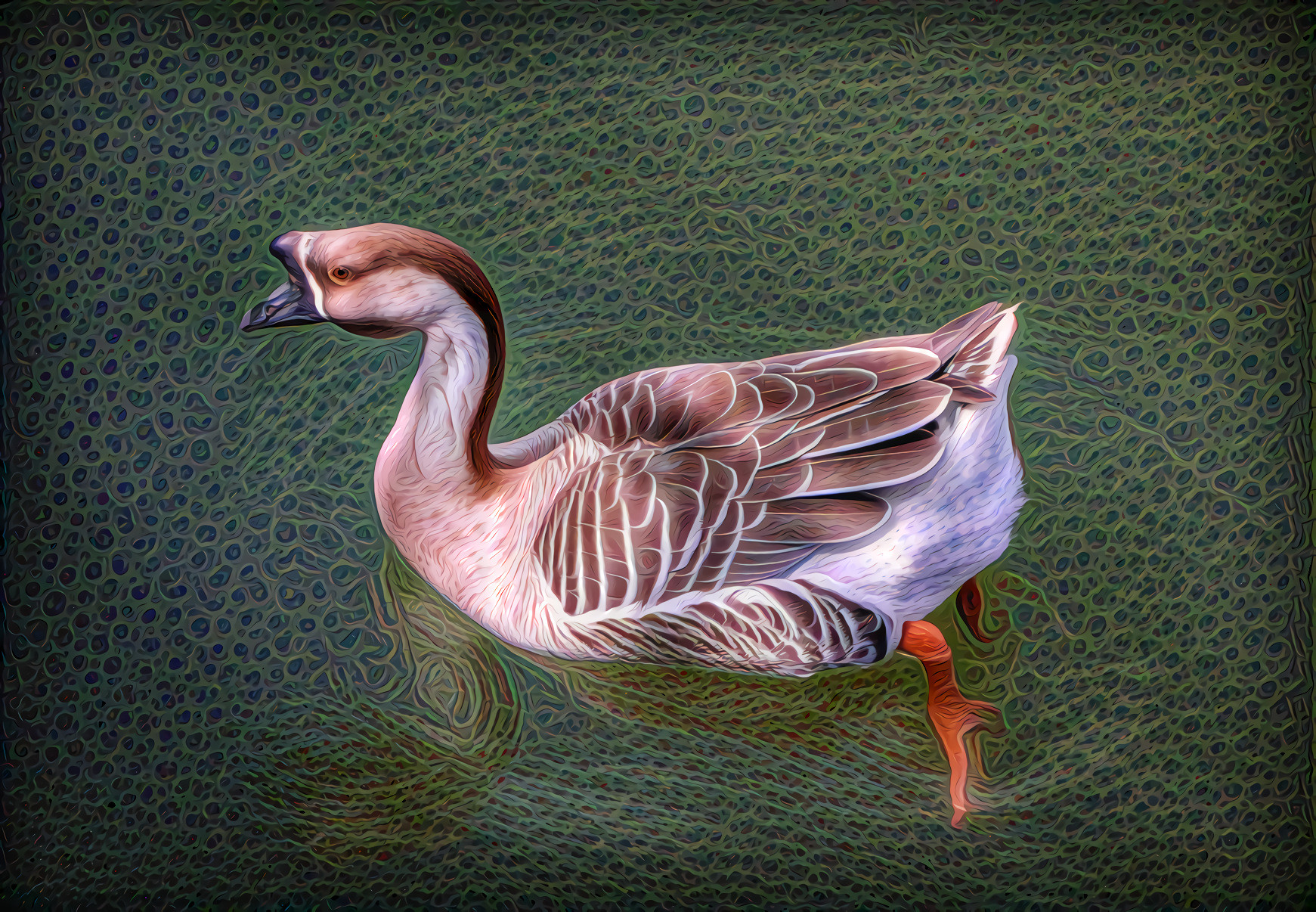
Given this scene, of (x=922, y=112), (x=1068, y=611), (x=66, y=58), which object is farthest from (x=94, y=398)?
(x=1068, y=611)

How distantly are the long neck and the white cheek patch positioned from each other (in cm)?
17

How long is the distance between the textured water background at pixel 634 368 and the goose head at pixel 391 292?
0.16 ft

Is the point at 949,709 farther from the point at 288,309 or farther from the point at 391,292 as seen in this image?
the point at 288,309

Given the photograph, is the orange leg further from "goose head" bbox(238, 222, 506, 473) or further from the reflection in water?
"goose head" bbox(238, 222, 506, 473)

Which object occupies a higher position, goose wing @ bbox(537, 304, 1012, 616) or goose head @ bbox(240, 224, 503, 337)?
goose head @ bbox(240, 224, 503, 337)

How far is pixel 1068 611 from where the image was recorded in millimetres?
1253

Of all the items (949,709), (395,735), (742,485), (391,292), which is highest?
(391,292)

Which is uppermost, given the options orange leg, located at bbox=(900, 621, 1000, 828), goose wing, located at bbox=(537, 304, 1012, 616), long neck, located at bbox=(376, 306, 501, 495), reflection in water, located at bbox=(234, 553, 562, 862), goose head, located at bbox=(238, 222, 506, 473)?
goose head, located at bbox=(238, 222, 506, 473)

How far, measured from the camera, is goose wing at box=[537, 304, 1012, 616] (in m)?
1.18

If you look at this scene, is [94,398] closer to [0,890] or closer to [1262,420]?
[0,890]

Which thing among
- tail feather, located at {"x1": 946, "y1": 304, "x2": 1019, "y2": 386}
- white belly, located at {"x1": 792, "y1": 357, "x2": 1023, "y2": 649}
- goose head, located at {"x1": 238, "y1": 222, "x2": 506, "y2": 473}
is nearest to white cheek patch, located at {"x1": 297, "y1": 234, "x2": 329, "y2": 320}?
goose head, located at {"x1": 238, "y1": 222, "x2": 506, "y2": 473}


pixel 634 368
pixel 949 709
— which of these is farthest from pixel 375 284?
pixel 949 709

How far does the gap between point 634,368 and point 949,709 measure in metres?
0.74

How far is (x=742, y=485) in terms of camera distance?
1182mm
